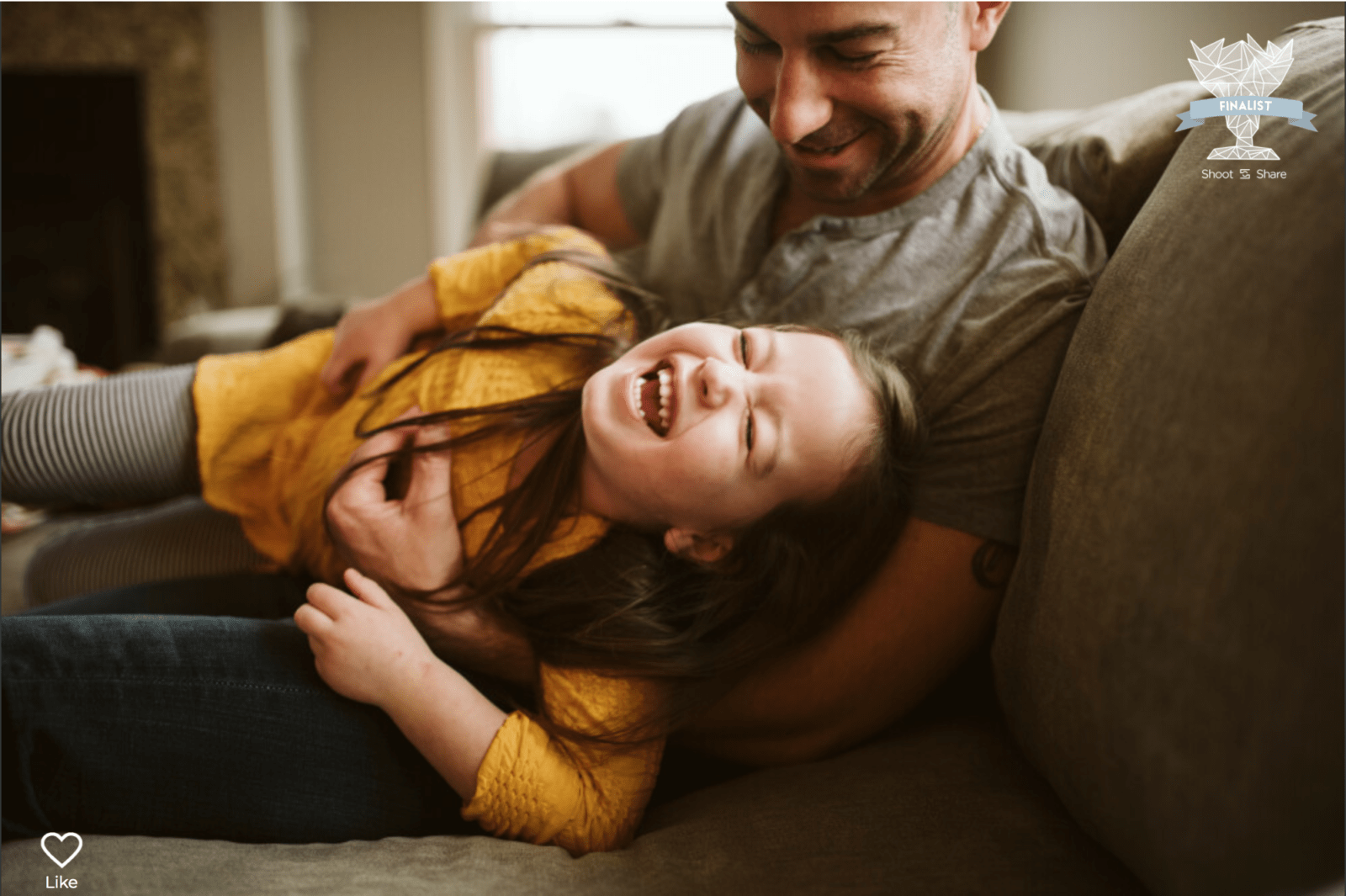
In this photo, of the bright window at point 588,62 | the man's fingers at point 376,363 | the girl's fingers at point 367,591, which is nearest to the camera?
the girl's fingers at point 367,591

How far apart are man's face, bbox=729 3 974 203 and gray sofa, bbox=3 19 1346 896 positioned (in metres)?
0.28

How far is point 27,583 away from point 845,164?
1.34 meters

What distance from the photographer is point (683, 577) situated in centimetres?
98

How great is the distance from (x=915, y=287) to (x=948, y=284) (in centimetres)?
4

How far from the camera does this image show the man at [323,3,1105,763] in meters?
0.89

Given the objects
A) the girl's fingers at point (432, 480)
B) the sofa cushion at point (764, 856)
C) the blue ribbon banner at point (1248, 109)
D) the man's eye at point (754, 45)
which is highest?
the man's eye at point (754, 45)

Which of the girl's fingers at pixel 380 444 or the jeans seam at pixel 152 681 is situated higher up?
the girl's fingers at pixel 380 444

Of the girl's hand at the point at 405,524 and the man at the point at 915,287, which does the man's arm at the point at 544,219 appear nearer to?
the girl's hand at the point at 405,524

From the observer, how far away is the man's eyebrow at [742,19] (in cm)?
97

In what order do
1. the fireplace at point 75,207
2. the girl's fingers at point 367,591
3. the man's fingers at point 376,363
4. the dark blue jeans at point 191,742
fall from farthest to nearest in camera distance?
the fireplace at point 75,207
the man's fingers at point 376,363
the girl's fingers at point 367,591
the dark blue jeans at point 191,742

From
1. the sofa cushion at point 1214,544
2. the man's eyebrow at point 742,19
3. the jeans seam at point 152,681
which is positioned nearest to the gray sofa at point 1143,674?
the sofa cushion at point 1214,544

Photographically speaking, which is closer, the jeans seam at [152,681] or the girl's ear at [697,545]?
the jeans seam at [152,681]

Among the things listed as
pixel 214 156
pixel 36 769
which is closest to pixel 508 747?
pixel 36 769

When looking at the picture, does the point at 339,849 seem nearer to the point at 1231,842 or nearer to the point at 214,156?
the point at 1231,842
